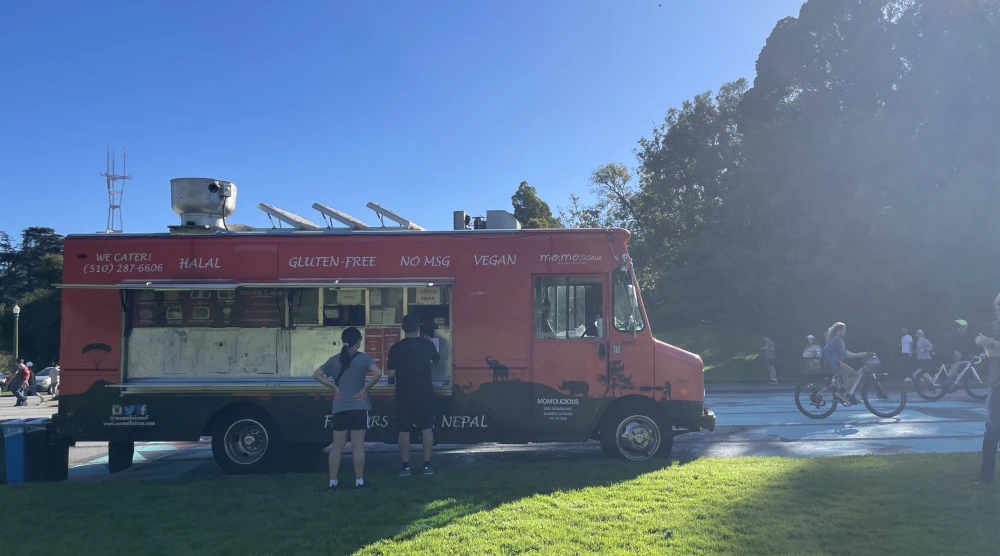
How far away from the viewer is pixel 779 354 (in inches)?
1131

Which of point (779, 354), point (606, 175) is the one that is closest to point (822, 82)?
point (779, 354)

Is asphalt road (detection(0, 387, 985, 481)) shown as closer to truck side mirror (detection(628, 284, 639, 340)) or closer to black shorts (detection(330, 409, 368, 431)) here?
black shorts (detection(330, 409, 368, 431))

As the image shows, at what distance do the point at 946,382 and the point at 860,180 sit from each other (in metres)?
10.8

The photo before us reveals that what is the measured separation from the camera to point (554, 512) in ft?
20.0

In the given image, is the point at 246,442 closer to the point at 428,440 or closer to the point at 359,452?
the point at 359,452

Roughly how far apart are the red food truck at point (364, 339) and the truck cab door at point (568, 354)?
0.06 ft

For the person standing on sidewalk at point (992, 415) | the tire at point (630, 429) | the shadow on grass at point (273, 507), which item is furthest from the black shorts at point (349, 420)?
the person standing on sidewalk at point (992, 415)

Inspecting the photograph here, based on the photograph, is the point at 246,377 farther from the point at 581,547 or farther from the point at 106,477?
the point at 581,547

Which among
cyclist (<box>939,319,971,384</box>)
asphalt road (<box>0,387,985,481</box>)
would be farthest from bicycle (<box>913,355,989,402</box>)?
cyclist (<box>939,319,971,384</box>)

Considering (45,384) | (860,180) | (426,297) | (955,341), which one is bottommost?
(45,384)

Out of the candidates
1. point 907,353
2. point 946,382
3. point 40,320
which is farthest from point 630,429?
point 40,320

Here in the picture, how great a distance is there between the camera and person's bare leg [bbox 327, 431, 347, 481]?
725 centimetres

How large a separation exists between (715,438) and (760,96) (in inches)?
877

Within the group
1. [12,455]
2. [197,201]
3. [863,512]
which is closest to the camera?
[863,512]
